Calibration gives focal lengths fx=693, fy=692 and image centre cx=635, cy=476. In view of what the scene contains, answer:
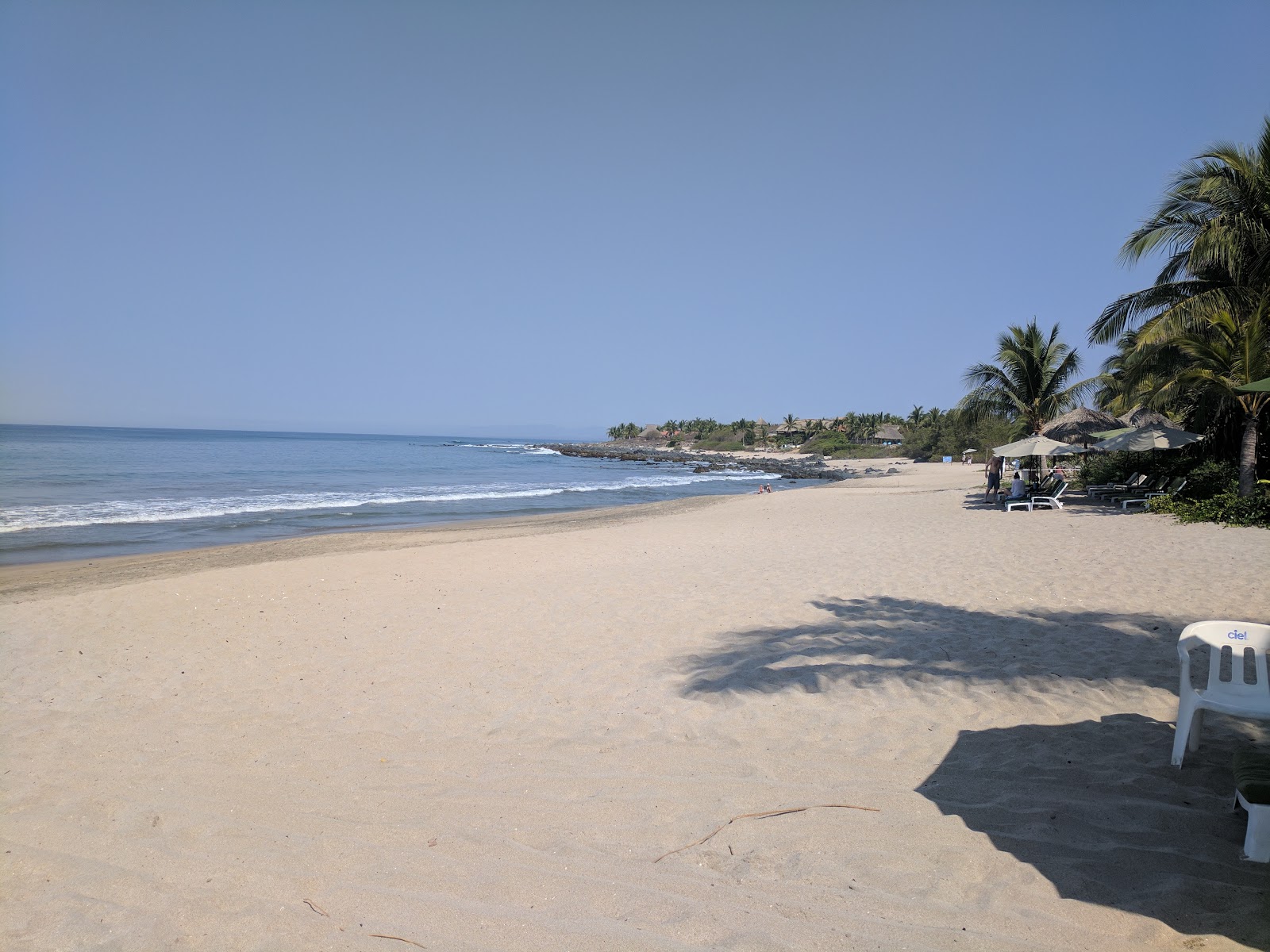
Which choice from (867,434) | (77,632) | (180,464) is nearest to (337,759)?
(77,632)

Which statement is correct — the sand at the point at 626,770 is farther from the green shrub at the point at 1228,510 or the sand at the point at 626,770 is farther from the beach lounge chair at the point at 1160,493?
the beach lounge chair at the point at 1160,493

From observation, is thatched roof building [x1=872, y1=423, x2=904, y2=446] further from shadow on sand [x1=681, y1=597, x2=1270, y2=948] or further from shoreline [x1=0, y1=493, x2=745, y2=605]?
shadow on sand [x1=681, y1=597, x2=1270, y2=948]

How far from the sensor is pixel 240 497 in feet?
82.1

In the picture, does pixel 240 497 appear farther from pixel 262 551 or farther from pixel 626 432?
pixel 626 432

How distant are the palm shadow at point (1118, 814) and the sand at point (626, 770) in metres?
0.02

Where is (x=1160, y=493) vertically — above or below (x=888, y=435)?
below

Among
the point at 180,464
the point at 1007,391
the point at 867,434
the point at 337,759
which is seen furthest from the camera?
the point at 867,434

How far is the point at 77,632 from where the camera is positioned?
22.3 feet

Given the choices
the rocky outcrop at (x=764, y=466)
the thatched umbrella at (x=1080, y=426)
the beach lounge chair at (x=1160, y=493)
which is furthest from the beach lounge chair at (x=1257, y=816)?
the rocky outcrop at (x=764, y=466)

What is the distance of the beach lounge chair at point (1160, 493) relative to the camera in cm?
1491

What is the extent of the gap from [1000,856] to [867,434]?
282ft

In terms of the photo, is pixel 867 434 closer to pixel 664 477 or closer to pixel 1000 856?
pixel 664 477

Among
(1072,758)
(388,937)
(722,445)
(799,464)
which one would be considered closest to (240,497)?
(388,937)

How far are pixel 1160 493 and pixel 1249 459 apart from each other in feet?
10.5
